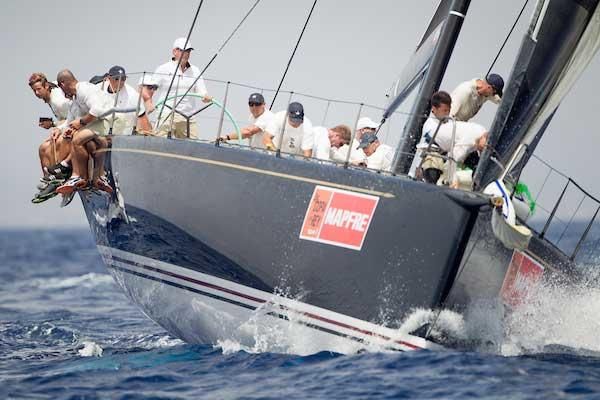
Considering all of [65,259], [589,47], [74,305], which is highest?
[589,47]

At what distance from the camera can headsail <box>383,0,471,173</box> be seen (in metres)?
8.83

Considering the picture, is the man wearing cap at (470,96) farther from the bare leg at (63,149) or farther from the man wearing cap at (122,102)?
the bare leg at (63,149)

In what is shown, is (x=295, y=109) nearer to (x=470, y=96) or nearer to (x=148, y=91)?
(x=470, y=96)

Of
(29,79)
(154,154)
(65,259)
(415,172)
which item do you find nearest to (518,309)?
(415,172)

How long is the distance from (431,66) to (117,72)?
3026 millimetres

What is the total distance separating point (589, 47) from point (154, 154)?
3723 millimetres

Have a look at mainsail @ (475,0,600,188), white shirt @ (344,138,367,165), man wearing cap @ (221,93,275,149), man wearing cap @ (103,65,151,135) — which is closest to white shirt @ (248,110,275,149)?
man wearing cap @ (221,93,275,149)

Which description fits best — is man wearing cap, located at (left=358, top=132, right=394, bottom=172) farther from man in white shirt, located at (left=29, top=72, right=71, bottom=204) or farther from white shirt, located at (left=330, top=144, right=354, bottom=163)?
man in white shirt, located at (left=29, top=72, right=71, bottom=204)

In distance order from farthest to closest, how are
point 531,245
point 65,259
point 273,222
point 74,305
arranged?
point 65,259, point 74,305, point 531,245, point 273,222

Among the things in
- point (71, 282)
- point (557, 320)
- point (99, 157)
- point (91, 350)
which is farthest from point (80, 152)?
point (71, 282)

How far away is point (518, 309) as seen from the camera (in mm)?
8891

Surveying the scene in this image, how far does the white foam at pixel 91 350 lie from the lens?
991cm

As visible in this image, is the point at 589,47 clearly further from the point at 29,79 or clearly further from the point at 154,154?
the point at 29,79

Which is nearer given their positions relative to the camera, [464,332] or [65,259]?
[464,332]
